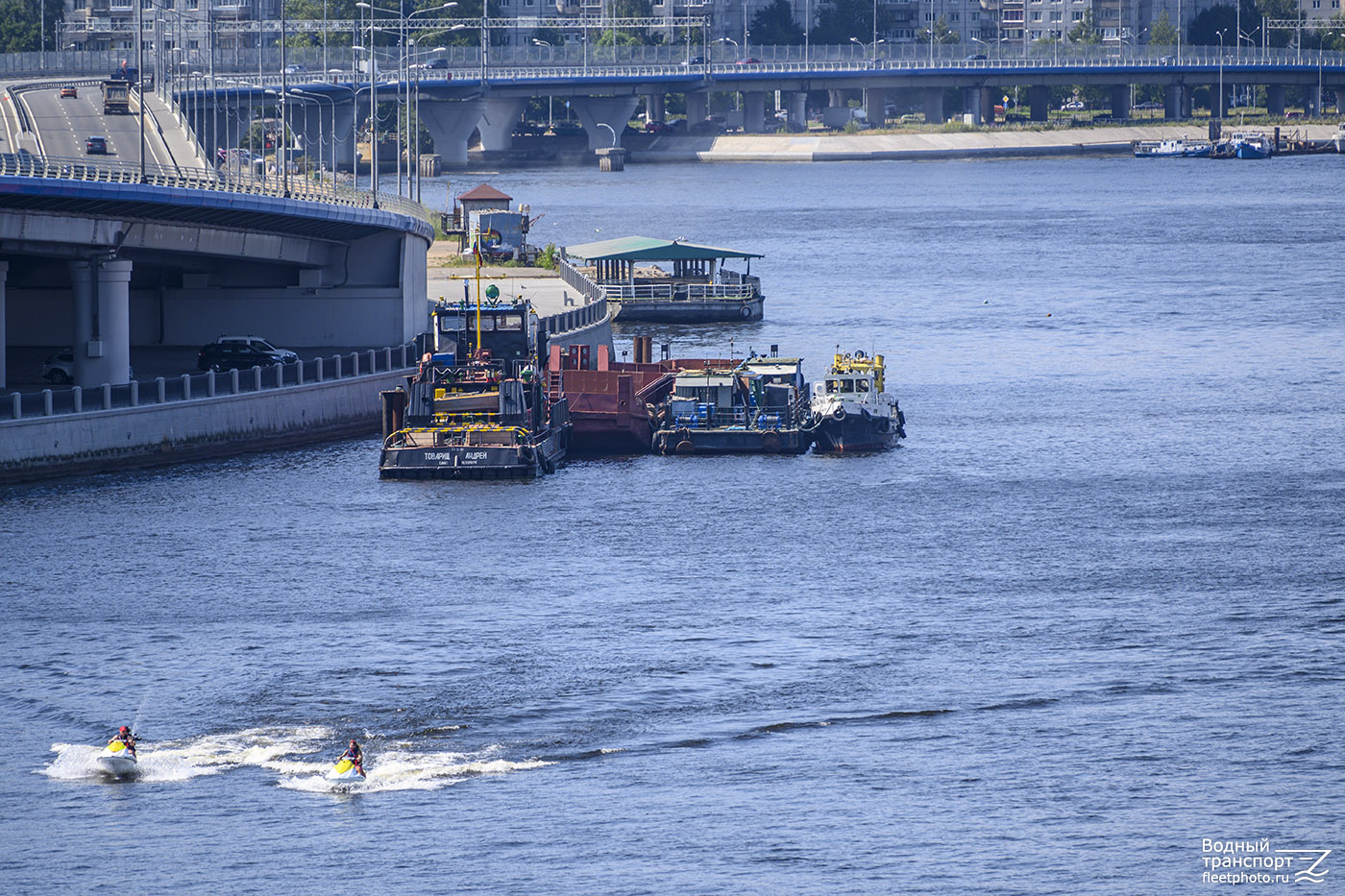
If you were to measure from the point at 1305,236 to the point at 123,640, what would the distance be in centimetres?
13662

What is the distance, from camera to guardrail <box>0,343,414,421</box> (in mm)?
64375

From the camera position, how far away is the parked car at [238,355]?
253ft

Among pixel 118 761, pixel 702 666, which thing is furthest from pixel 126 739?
pixel 702 666

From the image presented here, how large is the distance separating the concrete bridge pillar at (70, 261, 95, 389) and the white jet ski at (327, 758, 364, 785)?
115 feet

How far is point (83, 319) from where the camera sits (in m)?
70.6

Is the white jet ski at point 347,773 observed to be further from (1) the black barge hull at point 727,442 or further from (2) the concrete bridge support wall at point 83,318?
(1) the black barge hull at point 727,442

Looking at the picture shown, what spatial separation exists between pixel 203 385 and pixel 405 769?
33097 millimetres

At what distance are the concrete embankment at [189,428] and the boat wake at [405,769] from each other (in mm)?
26658

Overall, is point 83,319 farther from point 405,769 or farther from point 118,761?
point 405,769

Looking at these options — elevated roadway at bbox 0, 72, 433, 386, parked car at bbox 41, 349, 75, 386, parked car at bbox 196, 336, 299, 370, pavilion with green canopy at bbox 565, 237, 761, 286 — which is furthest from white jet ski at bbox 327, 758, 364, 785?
pavilion with green canopy at bbox 565, 237, 761, 286

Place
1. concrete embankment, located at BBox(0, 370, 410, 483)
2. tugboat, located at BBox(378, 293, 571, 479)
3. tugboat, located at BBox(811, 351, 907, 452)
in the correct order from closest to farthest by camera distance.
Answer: concrete embankment, located at BBox(0, 370, 410, 483) < tugboat, located at BBox(378, 293, 571, 479) < tugboat, located at BBox(811, 351, 907, 452)

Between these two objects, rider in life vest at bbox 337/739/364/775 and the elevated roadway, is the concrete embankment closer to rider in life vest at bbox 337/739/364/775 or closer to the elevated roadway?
the elevated roadway

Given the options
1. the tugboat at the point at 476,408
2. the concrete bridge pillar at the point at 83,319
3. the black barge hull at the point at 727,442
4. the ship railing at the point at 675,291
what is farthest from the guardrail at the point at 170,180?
the ship railing at the point at 675,291

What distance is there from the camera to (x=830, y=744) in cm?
4159
